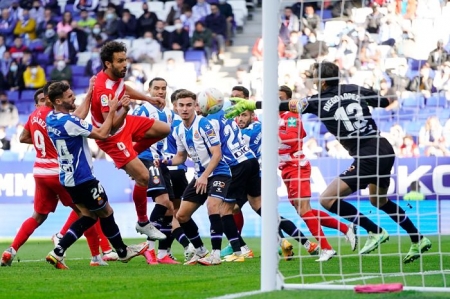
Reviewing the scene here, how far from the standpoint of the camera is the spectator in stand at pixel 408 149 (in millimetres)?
13172

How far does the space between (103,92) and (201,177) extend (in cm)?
129

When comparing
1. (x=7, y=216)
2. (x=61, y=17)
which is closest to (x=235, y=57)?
(x=61, y=17)

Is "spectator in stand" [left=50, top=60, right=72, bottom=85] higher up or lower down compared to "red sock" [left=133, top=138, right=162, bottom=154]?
higher up

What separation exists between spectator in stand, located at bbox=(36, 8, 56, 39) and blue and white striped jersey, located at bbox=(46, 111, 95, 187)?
52.1 feet

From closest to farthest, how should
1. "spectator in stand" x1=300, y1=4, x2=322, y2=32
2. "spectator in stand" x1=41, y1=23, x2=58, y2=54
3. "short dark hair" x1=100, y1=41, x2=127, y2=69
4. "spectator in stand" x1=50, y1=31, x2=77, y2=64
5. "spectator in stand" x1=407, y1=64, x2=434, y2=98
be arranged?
"short dark hair" x1=100, y1=41, x2=127, y2=69, "spectator in stand" x1=407, y1=64, x2=434, y2=98, "spectator in stand" x1=300, y1=4, x2=322, y2=32, "spectator in stand" x1=50, y1=31, x2=77, y2=64, "spectator in stand" x1=41, y1=23, x2=58, y2=54

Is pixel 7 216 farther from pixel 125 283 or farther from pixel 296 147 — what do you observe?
pixel 125 283

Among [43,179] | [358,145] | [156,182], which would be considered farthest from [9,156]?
[358,145]

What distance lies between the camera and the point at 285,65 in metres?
14.7

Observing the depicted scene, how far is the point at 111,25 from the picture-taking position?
78.4ft

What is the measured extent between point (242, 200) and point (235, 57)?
11762mm

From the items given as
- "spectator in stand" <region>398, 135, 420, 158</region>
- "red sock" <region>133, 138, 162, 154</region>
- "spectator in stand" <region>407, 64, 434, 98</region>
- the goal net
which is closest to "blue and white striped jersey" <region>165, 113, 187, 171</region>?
"red sock" <region>133, 138, 162, 154</region>

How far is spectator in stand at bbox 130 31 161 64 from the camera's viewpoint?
23031 mm

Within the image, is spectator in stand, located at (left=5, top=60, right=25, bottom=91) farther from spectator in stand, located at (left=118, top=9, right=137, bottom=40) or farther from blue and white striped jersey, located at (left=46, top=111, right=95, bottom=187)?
blue and white striped jersey, located at (left=46, top=111, right=95, bottom=187)

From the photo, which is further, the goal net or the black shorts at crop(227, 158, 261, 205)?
the black shorts at crop(227, 158, 261, 205)
